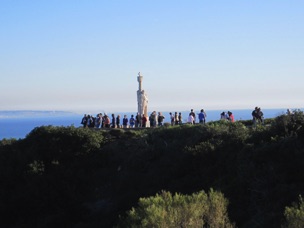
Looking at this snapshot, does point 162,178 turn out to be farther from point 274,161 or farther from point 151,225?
point 151,225

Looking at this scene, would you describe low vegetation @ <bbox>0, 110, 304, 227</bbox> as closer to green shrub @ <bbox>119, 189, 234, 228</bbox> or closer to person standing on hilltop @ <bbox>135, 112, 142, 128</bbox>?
green shrub @ <bbox>119, 189, 234, 228</bbox>

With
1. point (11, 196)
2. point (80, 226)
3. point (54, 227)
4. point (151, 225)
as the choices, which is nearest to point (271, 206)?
point (151, 225)

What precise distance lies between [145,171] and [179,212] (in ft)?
50.7

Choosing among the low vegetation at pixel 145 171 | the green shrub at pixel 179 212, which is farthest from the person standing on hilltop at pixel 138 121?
the green shrub at pixel 179 212

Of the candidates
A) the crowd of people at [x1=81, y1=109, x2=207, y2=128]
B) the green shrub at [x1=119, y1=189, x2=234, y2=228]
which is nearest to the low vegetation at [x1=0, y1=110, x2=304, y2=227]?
the green shrub at [x1=119, y1=189, x2=234, y2=228]

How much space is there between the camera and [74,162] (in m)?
27.1

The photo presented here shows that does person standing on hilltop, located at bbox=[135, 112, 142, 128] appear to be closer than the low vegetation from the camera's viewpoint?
No

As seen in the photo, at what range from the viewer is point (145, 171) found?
83.3 feet

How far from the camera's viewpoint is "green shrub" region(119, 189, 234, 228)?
9.62 metres

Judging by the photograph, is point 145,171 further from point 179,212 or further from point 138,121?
point 179,212

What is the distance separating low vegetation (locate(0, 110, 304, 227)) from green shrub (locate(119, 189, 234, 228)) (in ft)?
0.21

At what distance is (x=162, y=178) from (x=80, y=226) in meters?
3.79

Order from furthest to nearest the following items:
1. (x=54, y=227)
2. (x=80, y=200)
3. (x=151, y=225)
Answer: (x=80, y=200) → (x=54, y=227) → (x=151, y=225)

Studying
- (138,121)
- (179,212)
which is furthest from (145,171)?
(179,212)
